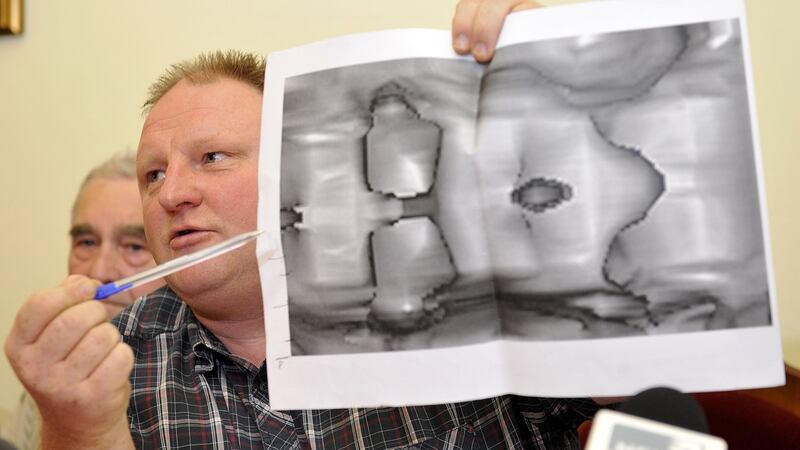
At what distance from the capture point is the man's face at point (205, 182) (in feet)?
2.72

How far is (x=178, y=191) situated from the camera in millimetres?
829

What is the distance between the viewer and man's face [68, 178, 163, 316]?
1457 mm

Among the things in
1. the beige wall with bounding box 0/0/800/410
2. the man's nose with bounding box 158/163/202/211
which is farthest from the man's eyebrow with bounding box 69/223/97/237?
the man's nose with bounding box 158/163/202/211

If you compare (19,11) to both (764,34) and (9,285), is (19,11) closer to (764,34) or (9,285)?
(9,285)

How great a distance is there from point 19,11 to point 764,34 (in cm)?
140

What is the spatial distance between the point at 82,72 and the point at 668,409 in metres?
1.44

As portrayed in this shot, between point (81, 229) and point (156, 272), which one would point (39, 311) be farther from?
point (81, 229)

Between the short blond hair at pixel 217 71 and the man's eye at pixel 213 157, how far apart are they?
0.11 metres

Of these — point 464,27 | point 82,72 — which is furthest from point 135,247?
point 464,27

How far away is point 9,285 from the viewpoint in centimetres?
160

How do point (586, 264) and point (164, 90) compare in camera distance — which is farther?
point (164, 90)

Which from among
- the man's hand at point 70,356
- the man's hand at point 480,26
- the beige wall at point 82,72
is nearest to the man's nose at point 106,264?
the beige wall at point 82,72

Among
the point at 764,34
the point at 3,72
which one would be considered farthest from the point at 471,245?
the point at 3,72

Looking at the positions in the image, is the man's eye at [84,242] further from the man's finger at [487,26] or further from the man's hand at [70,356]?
the man's finger at [487,26]
